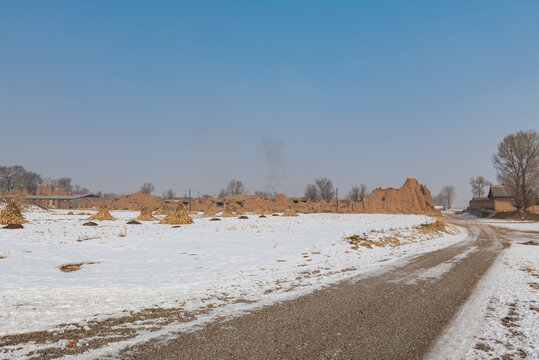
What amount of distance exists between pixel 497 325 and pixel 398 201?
67074 mm

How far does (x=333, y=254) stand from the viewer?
13.0 meters

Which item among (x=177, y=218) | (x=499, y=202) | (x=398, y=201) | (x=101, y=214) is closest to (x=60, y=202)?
(x=101, y=214)

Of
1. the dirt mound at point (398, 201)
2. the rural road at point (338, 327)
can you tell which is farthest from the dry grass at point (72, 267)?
the dirt mound at point (398, 201)

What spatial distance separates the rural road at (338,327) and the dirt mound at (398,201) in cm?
6200

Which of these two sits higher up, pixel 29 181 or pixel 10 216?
pixel 29 181

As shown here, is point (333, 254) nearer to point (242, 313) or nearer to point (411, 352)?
point (242, 313)

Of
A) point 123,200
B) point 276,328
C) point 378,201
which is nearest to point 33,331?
point 276,328

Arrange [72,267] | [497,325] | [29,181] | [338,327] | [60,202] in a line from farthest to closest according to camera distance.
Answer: [29,181], [60,202], [72,267], [497,325], [338,327]

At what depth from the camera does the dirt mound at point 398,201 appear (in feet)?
215

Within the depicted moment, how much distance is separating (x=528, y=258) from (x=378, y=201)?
2274 inches

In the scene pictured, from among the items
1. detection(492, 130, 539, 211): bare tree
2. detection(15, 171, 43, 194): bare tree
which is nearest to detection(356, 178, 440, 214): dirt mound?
detection(492, 130, 539, 211): bare tree

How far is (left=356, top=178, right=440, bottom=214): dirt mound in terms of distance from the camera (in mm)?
65562

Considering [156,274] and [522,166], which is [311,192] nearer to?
[522,166]

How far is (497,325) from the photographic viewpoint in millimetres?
4996
